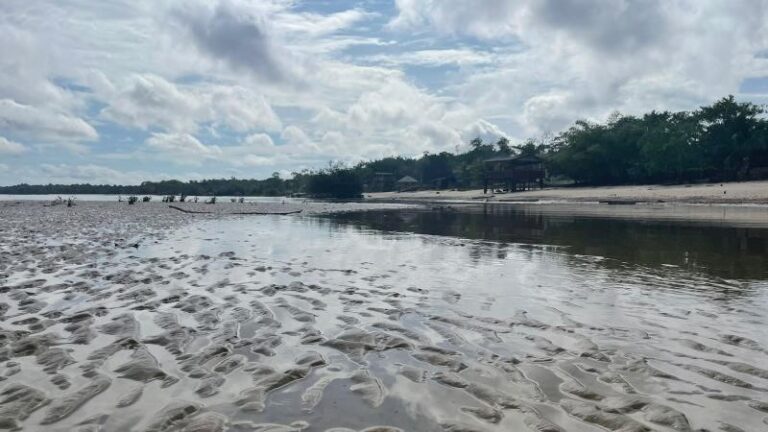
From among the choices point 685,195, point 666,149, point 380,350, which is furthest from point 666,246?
point 666,149

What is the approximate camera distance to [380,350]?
6281 millimetres

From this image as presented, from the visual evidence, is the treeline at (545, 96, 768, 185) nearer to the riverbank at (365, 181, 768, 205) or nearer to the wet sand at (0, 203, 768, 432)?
the riverbank at (365, 181, 768, 205)

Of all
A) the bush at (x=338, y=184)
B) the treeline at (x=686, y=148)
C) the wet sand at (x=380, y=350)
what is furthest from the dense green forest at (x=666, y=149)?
the wet sand at (x=380, y=350)

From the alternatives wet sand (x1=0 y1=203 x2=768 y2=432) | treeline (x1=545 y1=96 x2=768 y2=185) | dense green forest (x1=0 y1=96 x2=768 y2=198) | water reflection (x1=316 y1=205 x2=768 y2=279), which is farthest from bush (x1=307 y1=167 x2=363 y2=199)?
wet sand (x1=0 y1=203 x2=768 y2=432)

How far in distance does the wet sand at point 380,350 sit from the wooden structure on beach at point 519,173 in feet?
288

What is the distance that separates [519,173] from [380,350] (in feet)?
315

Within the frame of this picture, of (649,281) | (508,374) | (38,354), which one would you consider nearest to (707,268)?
(649,281)

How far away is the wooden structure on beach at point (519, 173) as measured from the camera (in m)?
97.7

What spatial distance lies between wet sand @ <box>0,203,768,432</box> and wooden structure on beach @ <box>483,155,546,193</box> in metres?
87.7

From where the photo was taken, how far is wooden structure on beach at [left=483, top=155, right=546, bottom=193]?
9769cm

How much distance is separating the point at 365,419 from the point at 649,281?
9.09 meters

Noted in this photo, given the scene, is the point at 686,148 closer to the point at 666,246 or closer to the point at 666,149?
the point at 666,149

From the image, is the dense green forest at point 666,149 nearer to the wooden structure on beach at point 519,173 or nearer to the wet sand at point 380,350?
the wooden structure on beach at point 519,173

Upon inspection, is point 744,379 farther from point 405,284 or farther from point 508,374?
point 405,284
